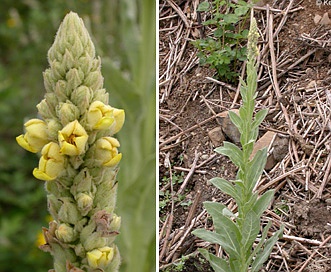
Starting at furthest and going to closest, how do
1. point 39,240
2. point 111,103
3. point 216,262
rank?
1. point 39,240
2. point 111,103
3. point 216,262

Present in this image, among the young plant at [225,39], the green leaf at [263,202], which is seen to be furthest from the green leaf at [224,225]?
the young plant at [225,39]

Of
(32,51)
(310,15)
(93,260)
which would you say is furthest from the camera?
(32,51)

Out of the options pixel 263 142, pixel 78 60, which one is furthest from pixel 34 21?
pixel 78 60

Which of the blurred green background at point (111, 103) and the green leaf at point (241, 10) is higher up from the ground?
the green leaf at point (241, 10)

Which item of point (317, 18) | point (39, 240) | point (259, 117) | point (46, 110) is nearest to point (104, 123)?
point (46, 110)

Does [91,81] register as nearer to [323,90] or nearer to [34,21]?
[323,90]

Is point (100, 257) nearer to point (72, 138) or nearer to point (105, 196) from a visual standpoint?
point (105, 196)

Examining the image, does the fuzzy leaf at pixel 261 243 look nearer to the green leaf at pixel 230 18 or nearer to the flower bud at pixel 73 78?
the green leaf at pixel 230 18
